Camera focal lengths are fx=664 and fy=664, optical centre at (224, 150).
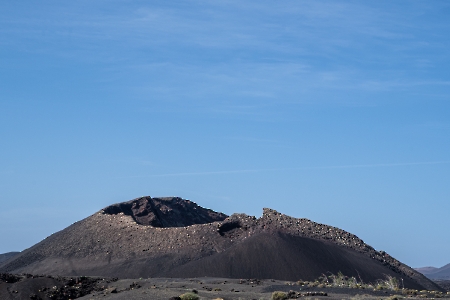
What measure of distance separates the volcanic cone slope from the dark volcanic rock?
20.2 ft

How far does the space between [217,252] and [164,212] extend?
26.2 meters

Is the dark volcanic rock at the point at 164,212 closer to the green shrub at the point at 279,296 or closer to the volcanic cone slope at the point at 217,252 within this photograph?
the volcanic cone slope at the point at 217,252

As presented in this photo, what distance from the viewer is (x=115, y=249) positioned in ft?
199

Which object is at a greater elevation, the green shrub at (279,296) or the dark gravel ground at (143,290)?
the dark gravel ground at (143,290)

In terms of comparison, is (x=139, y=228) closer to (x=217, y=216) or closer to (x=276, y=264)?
(x=276, y=264)

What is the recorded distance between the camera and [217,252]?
2231 inches

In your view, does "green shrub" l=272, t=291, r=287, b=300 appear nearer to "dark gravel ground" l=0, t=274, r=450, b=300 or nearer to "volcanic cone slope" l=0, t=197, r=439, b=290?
"dark gravel ground" l=0, t=274, r=450, b=300

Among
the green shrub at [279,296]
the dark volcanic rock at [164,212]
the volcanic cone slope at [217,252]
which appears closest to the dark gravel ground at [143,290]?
the green shrub at [279,296]

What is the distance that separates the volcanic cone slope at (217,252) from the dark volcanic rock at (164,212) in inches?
242

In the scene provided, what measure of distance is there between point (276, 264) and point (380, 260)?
1108cm

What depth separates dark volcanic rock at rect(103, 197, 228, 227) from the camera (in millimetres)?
74562

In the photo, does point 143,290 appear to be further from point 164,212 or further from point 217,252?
point 164,212

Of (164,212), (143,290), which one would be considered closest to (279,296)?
(143,290)

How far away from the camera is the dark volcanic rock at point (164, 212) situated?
74.6 m
